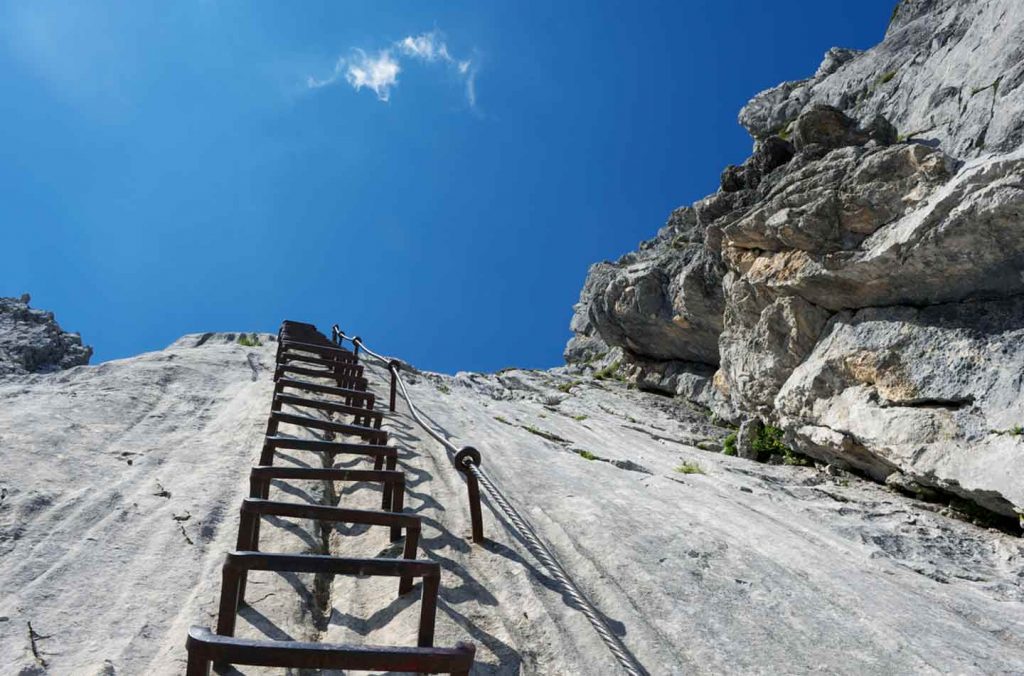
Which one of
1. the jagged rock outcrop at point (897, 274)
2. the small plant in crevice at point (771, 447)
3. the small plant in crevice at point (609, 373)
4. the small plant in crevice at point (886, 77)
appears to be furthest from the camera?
the small plant in crevice at point (609, 373)

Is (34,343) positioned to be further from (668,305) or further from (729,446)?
(668,305)

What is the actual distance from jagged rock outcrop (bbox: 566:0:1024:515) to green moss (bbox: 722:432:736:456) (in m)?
1.21

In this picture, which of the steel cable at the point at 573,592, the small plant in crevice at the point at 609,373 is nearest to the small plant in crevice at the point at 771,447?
the steel cable at the point at 573,592

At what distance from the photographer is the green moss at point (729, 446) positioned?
18891mm

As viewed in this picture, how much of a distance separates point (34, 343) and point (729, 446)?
20.8m

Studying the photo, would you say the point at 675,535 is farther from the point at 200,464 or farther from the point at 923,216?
the point at 923,216

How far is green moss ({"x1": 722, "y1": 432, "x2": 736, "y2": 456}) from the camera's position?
18.9 meters

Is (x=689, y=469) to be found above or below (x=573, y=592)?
above

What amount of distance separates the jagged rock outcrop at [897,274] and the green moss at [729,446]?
1.21 meters

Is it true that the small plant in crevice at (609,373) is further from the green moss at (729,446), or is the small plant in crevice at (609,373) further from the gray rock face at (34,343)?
the gray rock face at (34,343)

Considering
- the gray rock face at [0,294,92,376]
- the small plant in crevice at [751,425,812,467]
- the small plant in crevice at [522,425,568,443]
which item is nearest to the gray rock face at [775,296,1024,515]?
the small plant in crevice at [751,425,812,467]

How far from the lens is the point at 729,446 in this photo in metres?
19.3

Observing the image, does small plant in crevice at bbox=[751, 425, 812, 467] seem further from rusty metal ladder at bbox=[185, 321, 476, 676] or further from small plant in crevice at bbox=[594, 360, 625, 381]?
small plant in crevice at bbox=[594, 360, 625, 381]

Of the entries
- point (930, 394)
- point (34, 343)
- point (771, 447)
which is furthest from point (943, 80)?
point (34, 343)
